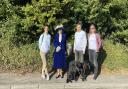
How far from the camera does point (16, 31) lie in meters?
13.9

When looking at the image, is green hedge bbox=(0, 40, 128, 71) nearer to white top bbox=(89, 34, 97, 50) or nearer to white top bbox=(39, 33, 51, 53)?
white top bbox=(39, 33, 51, 53)

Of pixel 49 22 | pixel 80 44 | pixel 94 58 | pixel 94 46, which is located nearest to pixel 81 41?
pixel 80 44

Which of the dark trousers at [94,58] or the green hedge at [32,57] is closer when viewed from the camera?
the dark trousers at [94,58]

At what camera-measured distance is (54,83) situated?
11859 millimetres

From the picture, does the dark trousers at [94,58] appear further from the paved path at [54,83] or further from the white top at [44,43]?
the white top at [44,43]

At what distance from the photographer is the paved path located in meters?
11.7

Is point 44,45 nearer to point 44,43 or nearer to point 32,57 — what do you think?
point 44,43

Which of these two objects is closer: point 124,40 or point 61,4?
point 61,4

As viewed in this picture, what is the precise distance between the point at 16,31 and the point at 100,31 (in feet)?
10.6

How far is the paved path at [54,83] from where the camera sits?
11656 mm

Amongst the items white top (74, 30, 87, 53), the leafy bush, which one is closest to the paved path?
the leafy bush

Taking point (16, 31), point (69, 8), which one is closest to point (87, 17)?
point (69, 8)

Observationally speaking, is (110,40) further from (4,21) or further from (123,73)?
(4,21)

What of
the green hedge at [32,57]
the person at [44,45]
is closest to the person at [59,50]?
the person at [44,45]
